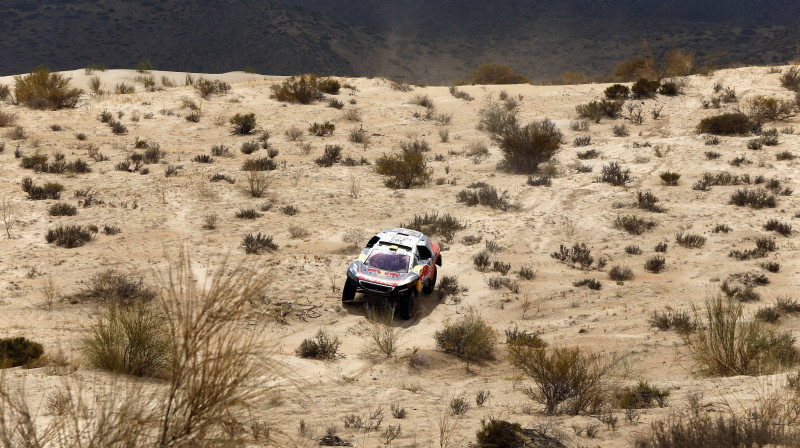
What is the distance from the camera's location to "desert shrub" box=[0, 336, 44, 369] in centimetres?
728

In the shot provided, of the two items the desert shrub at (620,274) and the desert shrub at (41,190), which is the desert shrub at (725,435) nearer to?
the desert shrub at (620,274)

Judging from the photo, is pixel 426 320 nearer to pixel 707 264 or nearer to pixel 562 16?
pixel 707 264

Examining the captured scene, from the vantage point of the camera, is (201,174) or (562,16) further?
(562,16)

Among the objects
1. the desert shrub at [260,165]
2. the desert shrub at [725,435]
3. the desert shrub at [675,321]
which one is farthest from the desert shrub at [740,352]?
the desert shrub at [260,165]

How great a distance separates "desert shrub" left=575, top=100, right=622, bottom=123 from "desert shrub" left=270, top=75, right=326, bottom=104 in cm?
1223

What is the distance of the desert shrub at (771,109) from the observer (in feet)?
77.4

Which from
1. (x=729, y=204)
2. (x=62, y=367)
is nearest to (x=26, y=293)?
(x=62, y=367)

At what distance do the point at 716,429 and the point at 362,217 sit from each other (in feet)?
39.2

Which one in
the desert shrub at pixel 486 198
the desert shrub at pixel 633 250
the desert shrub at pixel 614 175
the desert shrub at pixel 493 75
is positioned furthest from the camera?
the desert shrub at pixel 493 75

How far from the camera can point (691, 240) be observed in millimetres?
13945

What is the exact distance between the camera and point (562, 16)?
298 feet

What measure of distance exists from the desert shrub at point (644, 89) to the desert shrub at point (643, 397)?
76.3ft

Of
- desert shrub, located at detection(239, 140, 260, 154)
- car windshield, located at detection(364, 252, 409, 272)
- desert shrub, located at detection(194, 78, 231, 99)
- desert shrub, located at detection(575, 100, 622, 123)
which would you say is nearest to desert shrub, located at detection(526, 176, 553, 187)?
desert shrub, located at detection(575, 100, 622, 123)

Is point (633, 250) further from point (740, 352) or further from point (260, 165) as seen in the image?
point (260, 165)
